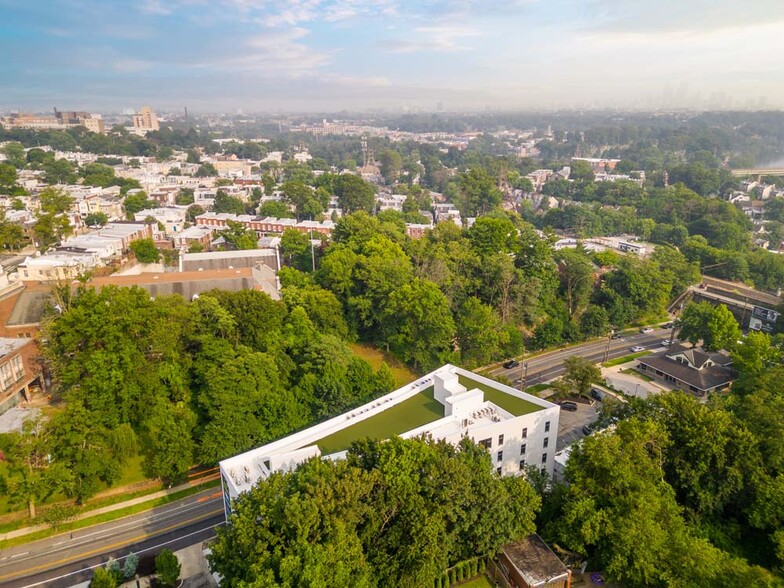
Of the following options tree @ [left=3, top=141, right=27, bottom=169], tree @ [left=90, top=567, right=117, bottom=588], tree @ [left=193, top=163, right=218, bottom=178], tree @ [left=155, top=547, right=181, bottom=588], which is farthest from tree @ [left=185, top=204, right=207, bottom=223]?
tree @ [left=90, top=567, right=117, bottom=588]

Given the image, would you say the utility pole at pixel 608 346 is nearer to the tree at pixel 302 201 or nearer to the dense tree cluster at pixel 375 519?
the dense tree cluster at pixel 375 519

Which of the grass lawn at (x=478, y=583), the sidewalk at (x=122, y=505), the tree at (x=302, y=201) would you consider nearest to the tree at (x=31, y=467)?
the sidewalk at (x=122, y=505)

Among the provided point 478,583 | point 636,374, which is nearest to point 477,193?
point 636,374

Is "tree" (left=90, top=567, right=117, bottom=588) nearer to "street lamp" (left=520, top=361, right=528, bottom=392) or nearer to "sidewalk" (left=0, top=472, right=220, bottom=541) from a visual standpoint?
"sidewalk" (left=0, top=472, right=220, bottom=541)

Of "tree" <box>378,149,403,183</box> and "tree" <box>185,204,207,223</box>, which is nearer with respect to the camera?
"tree" <box>185,204,207,223</box>

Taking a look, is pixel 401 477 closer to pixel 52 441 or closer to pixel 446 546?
pixel 446 546

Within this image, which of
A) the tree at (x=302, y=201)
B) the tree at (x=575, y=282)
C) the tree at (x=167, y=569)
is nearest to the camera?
the tree at (x=167, y=569)
